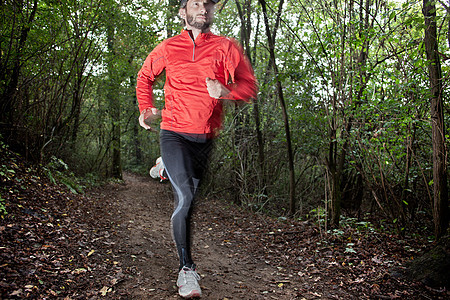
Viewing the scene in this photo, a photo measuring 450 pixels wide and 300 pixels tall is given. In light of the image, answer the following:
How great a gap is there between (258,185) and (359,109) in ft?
13.2

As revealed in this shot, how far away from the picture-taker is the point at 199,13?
257 centimetres

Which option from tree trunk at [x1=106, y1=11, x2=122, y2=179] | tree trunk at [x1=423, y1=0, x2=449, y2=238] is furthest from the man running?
tree trunk at [x1=106, y1=11, x2=122, y2=179]

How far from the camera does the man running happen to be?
2.54 m

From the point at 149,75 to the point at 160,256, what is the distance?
2132 mm

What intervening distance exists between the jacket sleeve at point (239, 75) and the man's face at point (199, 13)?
0.93 ft

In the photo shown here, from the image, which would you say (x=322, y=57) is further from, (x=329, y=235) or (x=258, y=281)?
(x=258, y=281)

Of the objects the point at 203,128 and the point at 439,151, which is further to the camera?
the point at 439,151

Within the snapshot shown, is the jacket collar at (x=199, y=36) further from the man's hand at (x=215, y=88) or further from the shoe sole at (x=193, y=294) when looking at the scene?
the shoe sole at (x=193, y=294)

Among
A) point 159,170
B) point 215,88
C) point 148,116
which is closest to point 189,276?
point 159,170

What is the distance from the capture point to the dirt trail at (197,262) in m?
2.69

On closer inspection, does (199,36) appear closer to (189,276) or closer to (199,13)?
(199,13)

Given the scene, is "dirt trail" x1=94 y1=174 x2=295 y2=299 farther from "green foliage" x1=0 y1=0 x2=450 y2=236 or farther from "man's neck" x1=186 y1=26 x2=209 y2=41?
"man's neck" x1=186 y1=26 x2=209 y2=41

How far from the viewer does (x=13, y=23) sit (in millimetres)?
4609

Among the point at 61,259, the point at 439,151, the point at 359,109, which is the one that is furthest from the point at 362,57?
the point at 61,259
